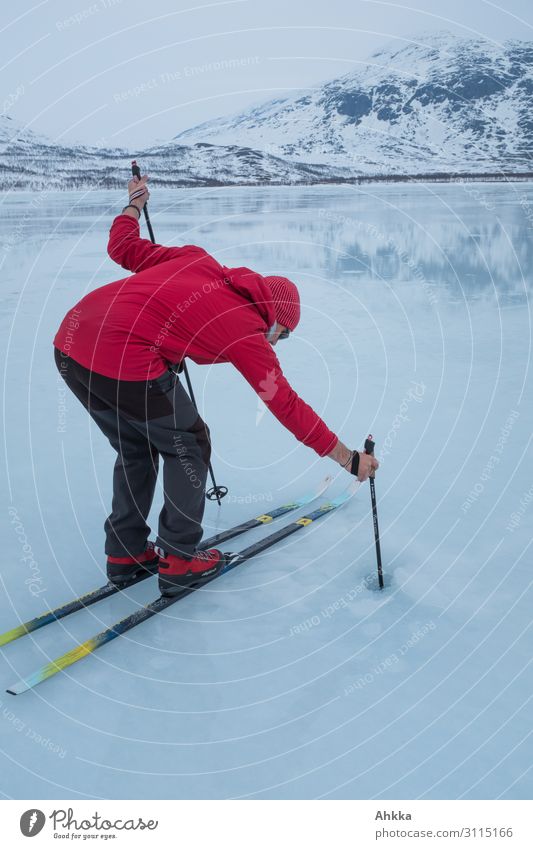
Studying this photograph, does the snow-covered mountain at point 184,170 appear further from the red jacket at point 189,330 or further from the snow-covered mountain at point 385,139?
the red jacket at point 189,330

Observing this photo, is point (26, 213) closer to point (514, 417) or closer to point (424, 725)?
point (514, 417)

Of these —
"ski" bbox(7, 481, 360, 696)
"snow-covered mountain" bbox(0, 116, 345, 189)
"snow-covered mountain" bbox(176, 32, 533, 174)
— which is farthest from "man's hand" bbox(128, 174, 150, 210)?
"snow-covered mountain" bbox(176, 32, 533, 174)

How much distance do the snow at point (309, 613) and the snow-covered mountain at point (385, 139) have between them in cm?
1795

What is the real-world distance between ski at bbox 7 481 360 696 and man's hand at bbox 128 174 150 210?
187 centimetres

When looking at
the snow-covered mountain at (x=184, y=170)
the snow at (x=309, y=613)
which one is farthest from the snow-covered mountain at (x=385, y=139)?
the snow at (x=309, y=613)

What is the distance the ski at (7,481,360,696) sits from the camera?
2740 millimetres

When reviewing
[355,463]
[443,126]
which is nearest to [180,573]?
[355,463]

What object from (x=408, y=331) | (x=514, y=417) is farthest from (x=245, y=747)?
(x=408, y=331)

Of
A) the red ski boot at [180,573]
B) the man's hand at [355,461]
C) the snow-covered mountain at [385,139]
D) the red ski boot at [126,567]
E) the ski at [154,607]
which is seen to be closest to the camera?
the ski at [154,607]

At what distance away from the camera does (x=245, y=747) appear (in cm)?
242

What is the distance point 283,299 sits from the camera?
302 cm

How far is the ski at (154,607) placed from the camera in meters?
2.74

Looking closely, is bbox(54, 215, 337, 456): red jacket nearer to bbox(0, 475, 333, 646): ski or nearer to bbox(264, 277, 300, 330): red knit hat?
bbox(264, 277, 300, 330): red knit hat

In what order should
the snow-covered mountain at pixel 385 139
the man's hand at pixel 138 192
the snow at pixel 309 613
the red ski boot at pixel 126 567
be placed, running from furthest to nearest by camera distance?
1. the snow-covered mountain at pixel 385 139
2. the man's hand at pixel 138 192
3. the red ski boot at pixel 126 567
4. the snow at pixel 309 613
